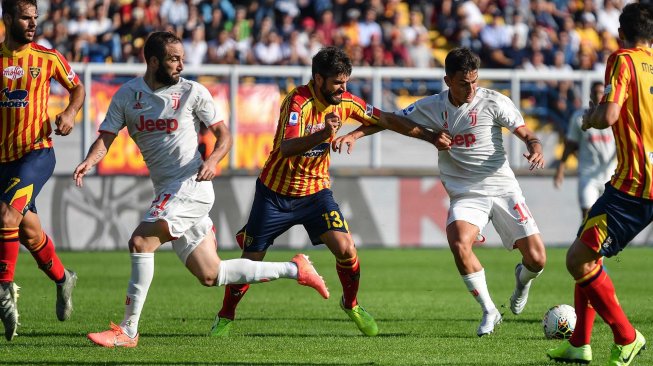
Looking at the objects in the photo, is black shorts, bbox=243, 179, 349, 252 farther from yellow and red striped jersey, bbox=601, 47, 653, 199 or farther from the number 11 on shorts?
yellow and red striped jersey, bbox=601, 47, 653, 199

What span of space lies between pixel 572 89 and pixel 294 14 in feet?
20.3

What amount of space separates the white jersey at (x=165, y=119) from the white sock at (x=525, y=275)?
314 cm

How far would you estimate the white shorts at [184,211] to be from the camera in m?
8.71

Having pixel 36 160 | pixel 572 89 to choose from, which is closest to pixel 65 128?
pixel 36 160

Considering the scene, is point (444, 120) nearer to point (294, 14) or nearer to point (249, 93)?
point (249, 93)

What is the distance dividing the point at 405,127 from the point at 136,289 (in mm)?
2612

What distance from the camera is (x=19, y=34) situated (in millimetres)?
9445

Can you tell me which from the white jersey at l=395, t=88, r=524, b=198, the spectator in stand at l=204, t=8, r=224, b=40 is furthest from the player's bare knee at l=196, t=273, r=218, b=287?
the spectator in stand at l=204, t=8, r=224, b=40

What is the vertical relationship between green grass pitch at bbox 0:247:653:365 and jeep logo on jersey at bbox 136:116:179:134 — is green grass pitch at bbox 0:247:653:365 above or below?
below

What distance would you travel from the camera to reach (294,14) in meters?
23.8

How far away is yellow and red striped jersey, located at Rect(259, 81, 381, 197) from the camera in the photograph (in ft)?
30.5

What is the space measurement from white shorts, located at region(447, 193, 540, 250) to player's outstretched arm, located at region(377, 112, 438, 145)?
62cm

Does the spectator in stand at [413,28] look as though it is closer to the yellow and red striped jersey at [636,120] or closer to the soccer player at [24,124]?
the soccer player at [24,124]

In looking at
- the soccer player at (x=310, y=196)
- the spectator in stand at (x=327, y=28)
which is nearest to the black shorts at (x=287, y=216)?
the soccer player at (x=310, y=196)
